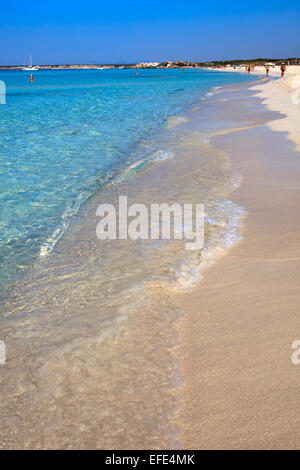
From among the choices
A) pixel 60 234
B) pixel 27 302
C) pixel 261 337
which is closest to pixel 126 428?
pixel 261 337

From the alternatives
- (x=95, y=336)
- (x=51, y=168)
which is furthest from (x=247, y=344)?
(x=51, y=168)

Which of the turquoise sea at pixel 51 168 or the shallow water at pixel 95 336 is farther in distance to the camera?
the turquoise sea at pixel 51 168

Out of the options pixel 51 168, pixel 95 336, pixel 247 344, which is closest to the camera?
pixel 247 344

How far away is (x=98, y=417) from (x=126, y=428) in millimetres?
182

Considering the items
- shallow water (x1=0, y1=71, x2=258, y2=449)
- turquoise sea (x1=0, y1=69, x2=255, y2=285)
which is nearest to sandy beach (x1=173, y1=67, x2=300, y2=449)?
shallow water (x1=0, y1=71, x2=258, y2=449)

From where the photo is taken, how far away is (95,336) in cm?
285

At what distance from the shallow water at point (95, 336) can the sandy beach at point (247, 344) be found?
141mm

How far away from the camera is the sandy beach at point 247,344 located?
2.01 m

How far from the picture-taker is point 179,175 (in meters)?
7.52

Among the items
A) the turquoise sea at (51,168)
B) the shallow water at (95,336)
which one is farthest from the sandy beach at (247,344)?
the turquoise sea at (51,168)

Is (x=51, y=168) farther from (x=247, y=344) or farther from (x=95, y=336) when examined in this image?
(x=247, y=344)

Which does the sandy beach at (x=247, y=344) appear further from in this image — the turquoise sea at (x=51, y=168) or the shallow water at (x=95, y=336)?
the turquoise sea at (x=51, y=168)

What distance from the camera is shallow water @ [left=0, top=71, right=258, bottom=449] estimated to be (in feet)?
6.84

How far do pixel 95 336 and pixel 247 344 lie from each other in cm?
115
